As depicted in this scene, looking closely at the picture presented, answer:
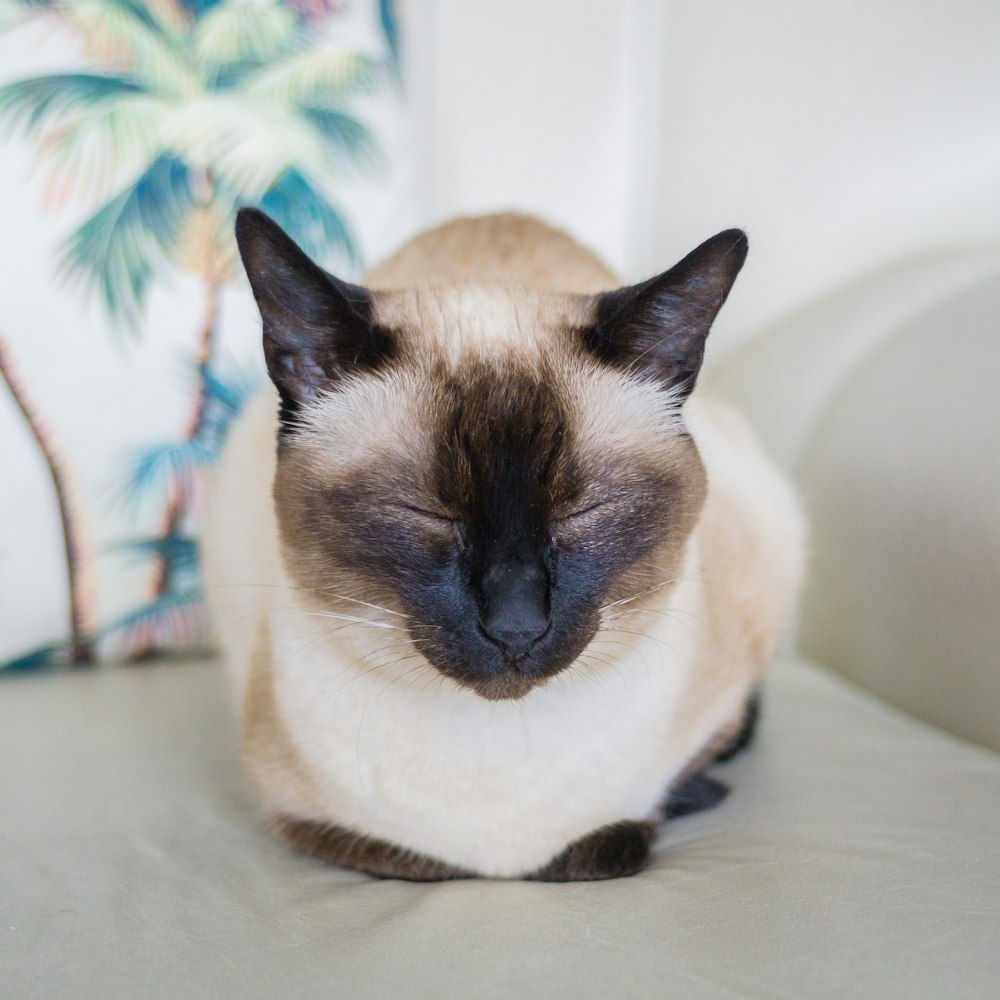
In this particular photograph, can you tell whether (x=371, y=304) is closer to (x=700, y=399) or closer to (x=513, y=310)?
(x=513, y=310)

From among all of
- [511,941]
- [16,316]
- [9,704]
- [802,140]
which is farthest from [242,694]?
[802,140]

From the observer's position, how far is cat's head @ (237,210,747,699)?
1056mm

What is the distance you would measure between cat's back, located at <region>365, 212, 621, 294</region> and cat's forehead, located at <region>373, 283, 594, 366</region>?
0.43 m

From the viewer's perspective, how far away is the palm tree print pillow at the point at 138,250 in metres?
2.08

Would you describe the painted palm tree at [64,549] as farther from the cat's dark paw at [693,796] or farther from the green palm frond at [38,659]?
the cat's dark paw at [693,796]

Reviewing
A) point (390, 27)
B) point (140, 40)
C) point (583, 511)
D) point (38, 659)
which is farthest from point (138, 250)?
point (583, 511)

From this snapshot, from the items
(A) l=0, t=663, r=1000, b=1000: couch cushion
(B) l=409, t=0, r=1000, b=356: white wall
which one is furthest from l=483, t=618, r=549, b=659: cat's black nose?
(B) l=409, t=0, r=1000, b=356: white wall

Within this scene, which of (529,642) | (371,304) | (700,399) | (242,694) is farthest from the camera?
(700,399)

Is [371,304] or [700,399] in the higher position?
[371,304]

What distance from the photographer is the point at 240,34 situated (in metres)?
2.22

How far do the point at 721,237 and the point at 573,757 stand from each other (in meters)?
0.65

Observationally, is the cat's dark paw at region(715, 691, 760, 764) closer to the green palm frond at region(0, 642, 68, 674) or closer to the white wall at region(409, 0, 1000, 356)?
the white wall at region(409, 0, 1000, 356)

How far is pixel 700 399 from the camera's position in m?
1.90

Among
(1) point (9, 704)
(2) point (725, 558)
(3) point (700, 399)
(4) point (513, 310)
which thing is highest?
(4) point (513, 310)
